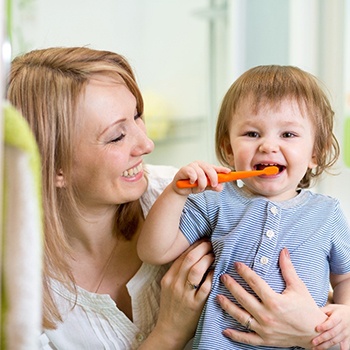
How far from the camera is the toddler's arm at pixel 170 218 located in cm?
114

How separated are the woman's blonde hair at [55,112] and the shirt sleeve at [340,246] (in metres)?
0.44

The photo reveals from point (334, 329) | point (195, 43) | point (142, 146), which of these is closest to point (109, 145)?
point (142, 146)

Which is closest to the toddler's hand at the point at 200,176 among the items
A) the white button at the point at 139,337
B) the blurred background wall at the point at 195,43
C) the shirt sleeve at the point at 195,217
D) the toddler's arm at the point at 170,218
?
the toddler's arm at the point at 170,218

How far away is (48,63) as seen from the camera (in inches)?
51.9

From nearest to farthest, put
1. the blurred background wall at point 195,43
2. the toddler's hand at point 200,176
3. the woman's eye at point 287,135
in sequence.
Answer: the toddler's hand at point 200,176, the woman's eye at point 287,135, the blurred background wall at point 195,43

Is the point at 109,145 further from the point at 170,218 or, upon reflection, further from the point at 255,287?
the point at 255,287

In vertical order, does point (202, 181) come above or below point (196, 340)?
above

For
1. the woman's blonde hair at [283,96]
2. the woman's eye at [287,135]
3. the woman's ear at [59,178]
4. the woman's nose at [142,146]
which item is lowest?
the woman's ear at [59,178]

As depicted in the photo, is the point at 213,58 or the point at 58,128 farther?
the point at 213,58

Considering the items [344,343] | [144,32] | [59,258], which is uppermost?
[144,32]

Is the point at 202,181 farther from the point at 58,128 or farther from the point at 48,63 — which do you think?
the point at 48,63

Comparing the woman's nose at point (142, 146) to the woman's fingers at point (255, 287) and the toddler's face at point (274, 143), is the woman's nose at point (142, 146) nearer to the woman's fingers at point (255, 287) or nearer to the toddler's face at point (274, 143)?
the toddler's face at point (274, 143)

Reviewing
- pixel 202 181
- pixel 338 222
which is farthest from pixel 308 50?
pixel 202 181

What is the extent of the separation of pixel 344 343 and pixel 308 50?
1.62 metres
